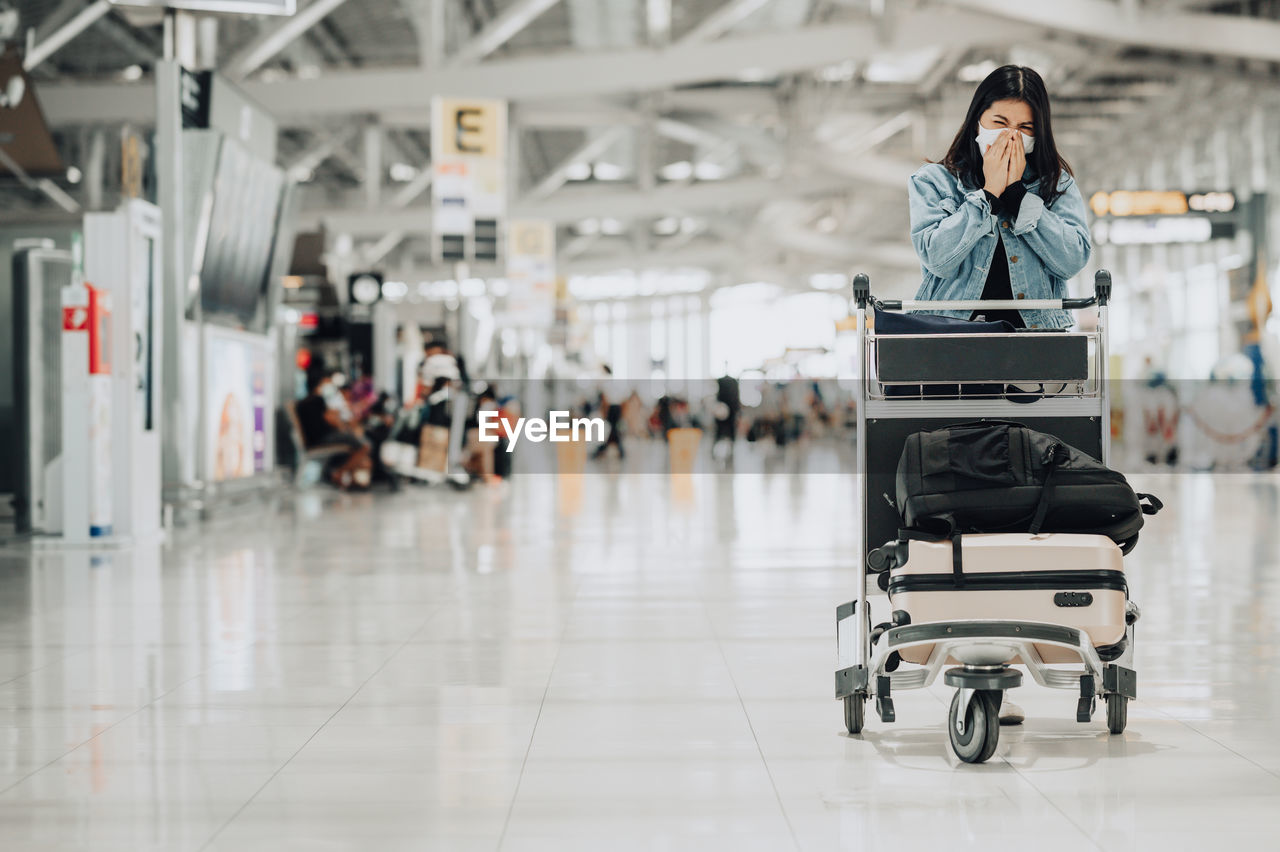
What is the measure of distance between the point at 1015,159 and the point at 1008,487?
3.02ft

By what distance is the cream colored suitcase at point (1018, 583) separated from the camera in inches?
139

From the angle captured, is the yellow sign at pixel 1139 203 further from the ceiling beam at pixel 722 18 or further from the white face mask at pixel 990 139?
the white face mask at pixel 990 139

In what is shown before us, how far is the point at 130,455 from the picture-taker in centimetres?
1016

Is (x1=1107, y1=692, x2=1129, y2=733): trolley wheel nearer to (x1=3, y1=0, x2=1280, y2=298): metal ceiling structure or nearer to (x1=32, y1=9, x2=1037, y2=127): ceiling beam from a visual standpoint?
(x1=3, y1=0, x2=1280, y2=298): metal ceiling structure

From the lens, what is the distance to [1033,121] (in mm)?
3871

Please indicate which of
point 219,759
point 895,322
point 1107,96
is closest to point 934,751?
point 895,322

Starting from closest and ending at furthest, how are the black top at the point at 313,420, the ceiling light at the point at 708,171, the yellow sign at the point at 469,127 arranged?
the black top at the point at 313,420 < the yellow sign at the point at 469,127 < the ceiling light at the point at 708,171

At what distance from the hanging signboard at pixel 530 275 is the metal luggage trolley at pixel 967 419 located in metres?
25.5

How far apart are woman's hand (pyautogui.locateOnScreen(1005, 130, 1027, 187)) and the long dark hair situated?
0.33 feet

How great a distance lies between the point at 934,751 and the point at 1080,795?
1.77ft

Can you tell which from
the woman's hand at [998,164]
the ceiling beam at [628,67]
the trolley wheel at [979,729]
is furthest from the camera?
the ceiling beam at [628,67]

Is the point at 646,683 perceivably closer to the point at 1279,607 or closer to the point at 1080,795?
the point at 1080,795
